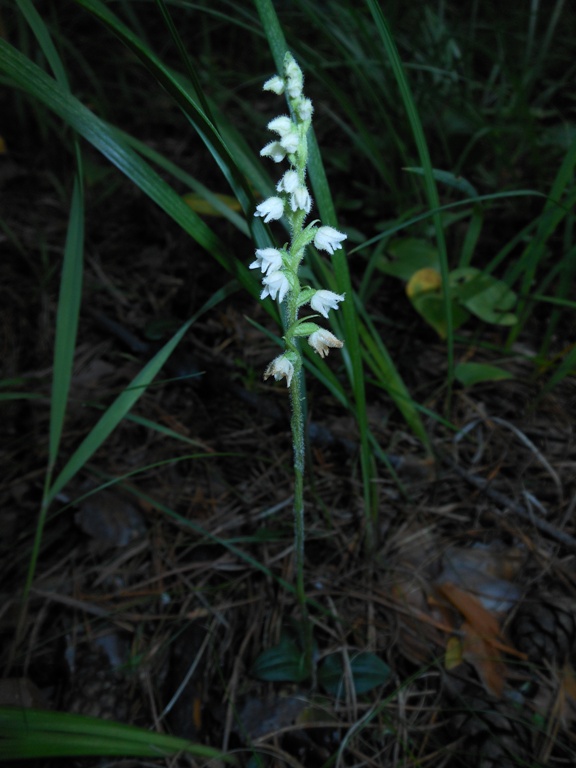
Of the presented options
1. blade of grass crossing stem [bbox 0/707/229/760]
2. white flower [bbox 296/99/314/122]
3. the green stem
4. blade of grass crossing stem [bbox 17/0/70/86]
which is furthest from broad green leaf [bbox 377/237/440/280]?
blade of grass crossing stem [bbox 0/707/229/760]

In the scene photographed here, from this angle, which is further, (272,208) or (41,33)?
(41,33)

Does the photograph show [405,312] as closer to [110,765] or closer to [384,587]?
[384,587]

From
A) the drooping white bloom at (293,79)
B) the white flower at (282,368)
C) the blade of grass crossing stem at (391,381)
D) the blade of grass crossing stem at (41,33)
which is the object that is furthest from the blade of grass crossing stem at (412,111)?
the blade of grass crossing stem at (41,33)

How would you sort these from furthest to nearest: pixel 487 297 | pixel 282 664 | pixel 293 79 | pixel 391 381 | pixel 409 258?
pixel 409 258 < pixel 487 297 < pixel 391 381 < pixel 282 664 < pixel 293 79

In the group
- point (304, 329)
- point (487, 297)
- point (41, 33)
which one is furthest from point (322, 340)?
point (487, 297)

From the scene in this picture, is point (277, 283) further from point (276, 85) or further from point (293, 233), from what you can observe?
point (276, 85)

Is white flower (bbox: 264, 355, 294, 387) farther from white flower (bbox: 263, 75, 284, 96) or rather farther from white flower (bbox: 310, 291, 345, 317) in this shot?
white flower (bbox: 263, 75, 284, 96)

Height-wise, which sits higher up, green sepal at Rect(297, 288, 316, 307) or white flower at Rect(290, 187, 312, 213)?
white flower at Rect(290, 187, 312, 213)

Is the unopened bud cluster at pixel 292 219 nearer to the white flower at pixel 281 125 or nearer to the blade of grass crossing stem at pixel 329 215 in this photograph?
the white flower at pixel 281 125

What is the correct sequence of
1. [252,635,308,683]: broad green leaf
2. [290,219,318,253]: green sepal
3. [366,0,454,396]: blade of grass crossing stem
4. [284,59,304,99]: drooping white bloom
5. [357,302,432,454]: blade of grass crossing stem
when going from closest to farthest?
[284,59,304,99]: drooping white bloom
[290,219,318,253]: green sepal
[366,0,454,396]: blade of grass crossing stem
[252,635,308,683]: broad green leaf
[357,302,432,454]: blade of grass crossing stem
